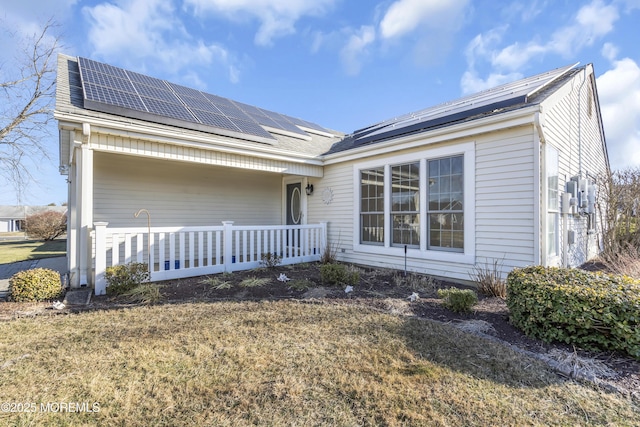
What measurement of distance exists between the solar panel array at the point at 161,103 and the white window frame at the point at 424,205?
288cm

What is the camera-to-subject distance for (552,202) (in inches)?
216

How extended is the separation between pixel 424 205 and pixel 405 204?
1.78 ft

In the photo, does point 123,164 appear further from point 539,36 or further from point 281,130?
point 539,36

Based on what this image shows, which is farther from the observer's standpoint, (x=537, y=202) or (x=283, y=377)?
(x=537, y=202)

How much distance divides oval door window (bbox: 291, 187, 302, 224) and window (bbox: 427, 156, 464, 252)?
4319mm

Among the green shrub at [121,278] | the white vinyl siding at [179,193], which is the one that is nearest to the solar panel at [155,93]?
the white vinyl siding at [179,193]

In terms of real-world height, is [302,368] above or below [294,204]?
below

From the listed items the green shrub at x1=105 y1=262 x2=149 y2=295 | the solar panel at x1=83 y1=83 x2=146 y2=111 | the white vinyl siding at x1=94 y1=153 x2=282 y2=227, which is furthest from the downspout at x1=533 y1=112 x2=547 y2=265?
the solar panel at x1=83 y1=83 x2=146 y2=111

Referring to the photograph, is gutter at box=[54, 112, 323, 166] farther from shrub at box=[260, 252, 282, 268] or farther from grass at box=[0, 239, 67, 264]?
grass at box=[0, 239, 67, 264]

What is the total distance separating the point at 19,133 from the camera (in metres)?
10.1

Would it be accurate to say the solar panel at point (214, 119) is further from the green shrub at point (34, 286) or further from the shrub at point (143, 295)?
the green shrub at point (34, 286)

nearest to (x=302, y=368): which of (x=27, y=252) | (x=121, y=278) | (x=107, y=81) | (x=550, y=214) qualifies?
(x=121, y=278)

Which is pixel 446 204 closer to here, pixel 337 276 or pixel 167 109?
pixel 337 276

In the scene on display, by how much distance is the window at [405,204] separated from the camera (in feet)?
21.1
